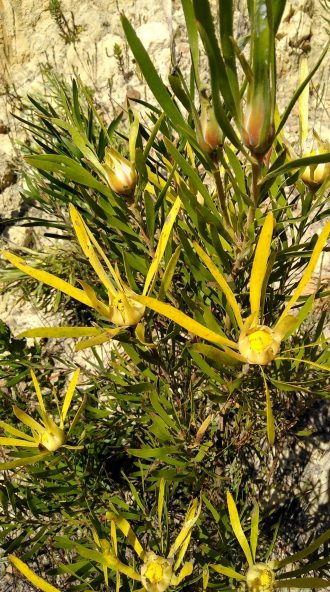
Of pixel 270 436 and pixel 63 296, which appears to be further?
pixel 63 296

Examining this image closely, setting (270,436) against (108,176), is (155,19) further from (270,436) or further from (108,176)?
(270,436)

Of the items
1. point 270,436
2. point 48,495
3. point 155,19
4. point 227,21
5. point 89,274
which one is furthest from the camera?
point 155,19

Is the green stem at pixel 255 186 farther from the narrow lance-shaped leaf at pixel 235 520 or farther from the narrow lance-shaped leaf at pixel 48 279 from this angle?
the narrow lance-shaped leaf at pixel 235 520

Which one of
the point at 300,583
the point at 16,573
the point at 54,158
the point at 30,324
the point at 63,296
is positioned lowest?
the point at 16,573

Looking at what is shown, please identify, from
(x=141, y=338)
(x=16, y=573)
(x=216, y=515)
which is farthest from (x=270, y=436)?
(x=16, y=573)

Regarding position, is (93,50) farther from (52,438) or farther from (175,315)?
(175,315)

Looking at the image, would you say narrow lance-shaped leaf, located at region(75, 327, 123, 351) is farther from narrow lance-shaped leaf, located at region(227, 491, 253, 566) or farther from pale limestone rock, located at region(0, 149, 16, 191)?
pale limestone rock, located at region(0, 149, 16, 191)

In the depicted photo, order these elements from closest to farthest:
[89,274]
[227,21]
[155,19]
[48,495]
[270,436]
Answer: [227,21]
[270,436]
[48,495]
[89,274]
[155,19]
